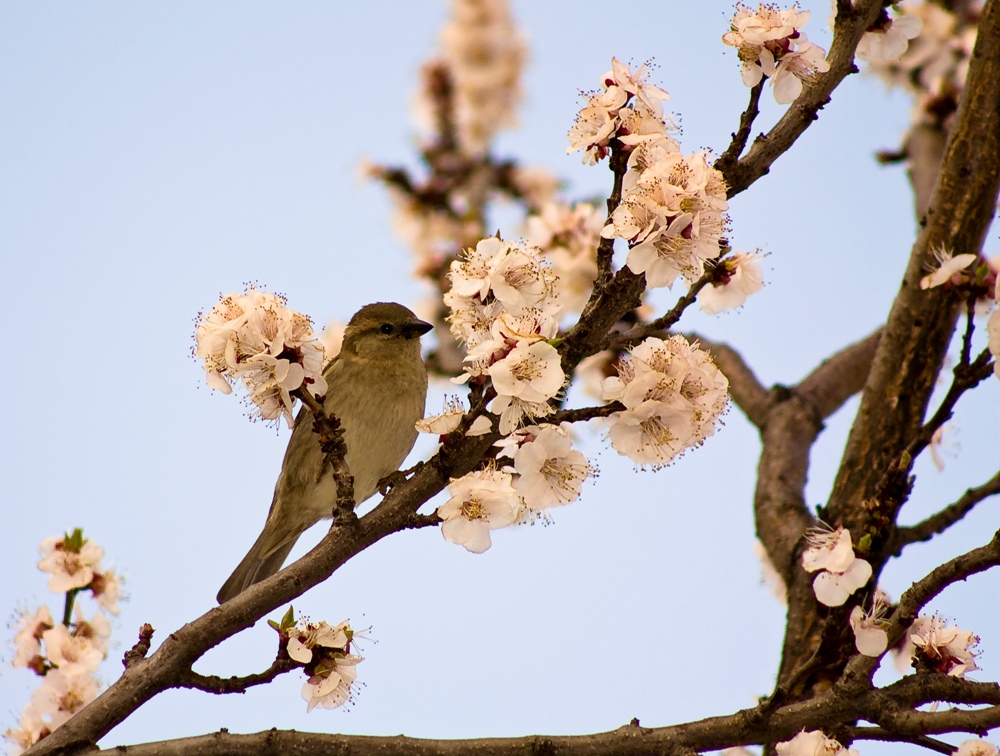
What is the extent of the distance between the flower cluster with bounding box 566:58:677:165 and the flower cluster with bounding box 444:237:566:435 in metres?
0.32

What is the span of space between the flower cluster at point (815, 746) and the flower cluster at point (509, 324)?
3.37 feet

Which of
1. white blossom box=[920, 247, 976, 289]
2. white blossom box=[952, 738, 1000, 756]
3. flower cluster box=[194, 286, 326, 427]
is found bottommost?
white blossom box=[952, 738, 1000, 756]

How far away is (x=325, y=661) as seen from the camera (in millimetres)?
2781

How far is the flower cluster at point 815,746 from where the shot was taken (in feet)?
8.57

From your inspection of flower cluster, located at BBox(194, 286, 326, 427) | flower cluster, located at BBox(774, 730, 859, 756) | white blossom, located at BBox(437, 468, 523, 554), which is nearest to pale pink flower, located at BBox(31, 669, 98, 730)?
flower cluster, located at BBox(194, 286, 326, 427)

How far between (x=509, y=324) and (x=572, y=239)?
13.2ft

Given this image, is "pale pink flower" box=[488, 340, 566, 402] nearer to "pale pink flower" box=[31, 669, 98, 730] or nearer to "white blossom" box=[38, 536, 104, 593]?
"white blossom" box=[38, 536, 104, 593]

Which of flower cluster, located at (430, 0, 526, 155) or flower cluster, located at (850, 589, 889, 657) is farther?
flower cluster, located at (430, 0, 526, 155)

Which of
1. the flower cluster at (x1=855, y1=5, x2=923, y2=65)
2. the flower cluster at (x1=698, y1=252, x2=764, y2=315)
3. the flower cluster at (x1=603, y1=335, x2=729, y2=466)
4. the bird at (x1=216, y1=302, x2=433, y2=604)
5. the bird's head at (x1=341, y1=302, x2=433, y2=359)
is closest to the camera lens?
the flower cluster at (x1=603, y1=335, x2=729, y2=466)

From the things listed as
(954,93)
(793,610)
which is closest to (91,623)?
(793,610)

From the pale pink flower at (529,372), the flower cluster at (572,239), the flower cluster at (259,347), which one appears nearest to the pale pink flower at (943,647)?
the pale pink flower at (529,372)

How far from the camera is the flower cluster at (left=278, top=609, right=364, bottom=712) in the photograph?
277 cm

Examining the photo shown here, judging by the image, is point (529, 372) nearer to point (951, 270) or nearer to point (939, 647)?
point (939, 647)

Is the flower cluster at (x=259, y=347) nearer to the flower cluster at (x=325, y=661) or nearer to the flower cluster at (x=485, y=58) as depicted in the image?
the flower cluster at (x=325, y=661)
